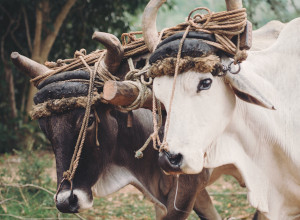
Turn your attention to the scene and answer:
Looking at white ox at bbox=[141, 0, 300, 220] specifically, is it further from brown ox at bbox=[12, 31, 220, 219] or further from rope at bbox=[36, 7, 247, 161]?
brown ox at bbox=[12, 31, 220, 219]

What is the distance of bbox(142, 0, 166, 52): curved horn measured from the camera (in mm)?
2510

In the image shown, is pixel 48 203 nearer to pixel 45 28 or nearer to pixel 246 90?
pixel 246 90

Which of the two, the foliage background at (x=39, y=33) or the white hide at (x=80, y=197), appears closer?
the white hide at (x=80, y=197)

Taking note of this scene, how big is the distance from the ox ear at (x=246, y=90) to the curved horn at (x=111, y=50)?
877 millimetres

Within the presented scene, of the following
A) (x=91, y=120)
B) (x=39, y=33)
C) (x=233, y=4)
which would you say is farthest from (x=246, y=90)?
(x=39, y=33)

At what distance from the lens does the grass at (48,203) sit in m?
4.43

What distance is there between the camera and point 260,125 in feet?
8.47

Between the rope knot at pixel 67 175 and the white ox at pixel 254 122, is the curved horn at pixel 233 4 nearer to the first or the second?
the white ox at pixel 254 122

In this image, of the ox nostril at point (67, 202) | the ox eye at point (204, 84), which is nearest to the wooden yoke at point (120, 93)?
the ox eye at point (204, 84)

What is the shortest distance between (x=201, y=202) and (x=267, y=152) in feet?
4.49

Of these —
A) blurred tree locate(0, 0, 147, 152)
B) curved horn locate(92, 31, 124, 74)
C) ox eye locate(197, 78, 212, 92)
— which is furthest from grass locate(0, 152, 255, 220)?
blurred tree locate(0, 0, 147, 152)

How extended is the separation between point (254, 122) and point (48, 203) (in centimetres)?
286

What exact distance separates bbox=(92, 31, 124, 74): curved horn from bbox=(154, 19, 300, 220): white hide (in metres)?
0.59

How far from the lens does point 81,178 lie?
2.88m
